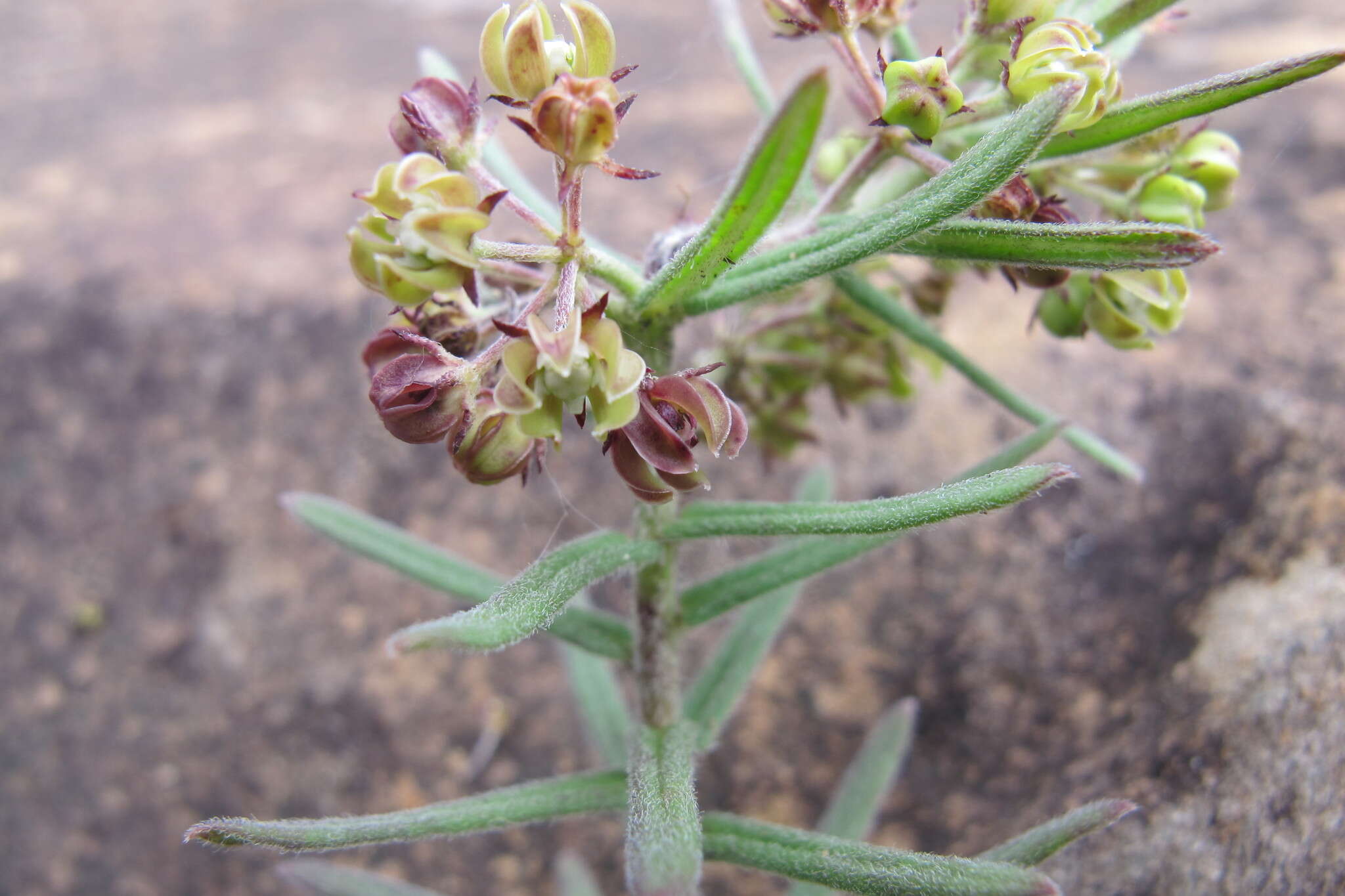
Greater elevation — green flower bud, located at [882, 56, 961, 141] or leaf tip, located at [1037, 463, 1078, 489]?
green flower bud, located at [882, 56, 961, 141]

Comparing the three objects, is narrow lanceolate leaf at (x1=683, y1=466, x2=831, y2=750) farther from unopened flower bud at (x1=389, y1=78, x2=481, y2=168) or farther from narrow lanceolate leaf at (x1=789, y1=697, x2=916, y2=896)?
unopened flower bud at (x1=389, y1=78, x2=481, y2=168)

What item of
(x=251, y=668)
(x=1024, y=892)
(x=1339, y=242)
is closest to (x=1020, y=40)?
(x=1024, y=892)

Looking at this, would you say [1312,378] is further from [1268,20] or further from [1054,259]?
[1268,20]

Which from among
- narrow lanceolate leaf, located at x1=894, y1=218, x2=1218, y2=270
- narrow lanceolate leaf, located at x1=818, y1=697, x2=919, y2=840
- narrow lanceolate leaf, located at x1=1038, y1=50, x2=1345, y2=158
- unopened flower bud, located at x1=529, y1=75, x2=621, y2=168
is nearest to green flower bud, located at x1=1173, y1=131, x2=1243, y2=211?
narrow lanceolate leaf, located at x1=1038, y1=50, x2=1345, y2=158

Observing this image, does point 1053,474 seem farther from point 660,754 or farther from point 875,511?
point 660,754

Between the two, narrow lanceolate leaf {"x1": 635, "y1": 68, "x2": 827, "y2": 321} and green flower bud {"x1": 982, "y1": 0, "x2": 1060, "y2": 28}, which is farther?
green flower bud {"x1": 982, "y1": 0, "x2": 1060, "y2": 28}

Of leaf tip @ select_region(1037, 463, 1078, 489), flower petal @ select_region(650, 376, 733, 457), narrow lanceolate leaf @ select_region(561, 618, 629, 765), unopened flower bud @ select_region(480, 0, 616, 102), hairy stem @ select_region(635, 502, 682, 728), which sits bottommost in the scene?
narrow lanceolate leaf @ select_region(561, 618, 629, 765)
